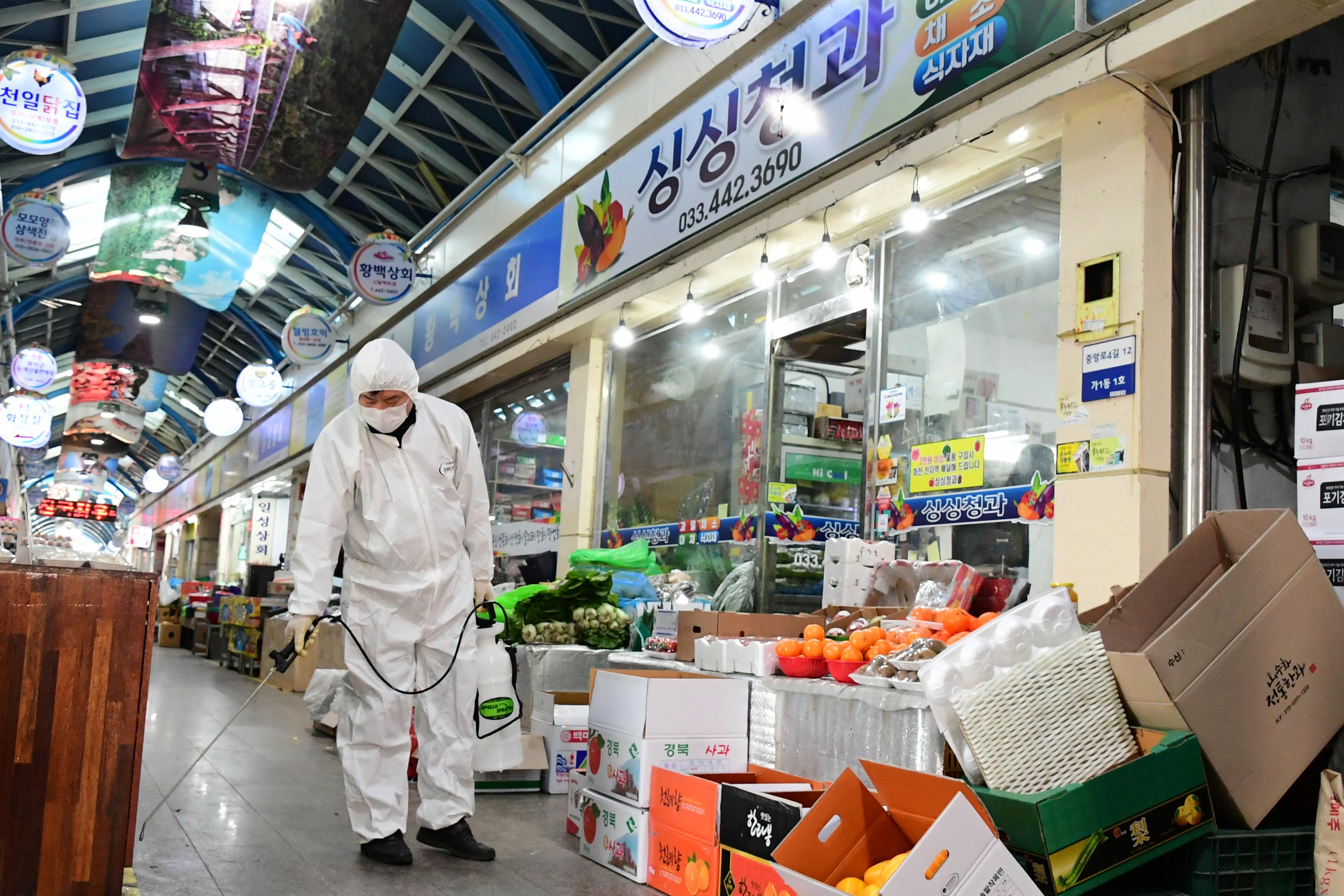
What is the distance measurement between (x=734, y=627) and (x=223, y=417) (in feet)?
60.8

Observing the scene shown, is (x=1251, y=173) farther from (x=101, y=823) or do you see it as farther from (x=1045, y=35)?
(x=101, y=823)

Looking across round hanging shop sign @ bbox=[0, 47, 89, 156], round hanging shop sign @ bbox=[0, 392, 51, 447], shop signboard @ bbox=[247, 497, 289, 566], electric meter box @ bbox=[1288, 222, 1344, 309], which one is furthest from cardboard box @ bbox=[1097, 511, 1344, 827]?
shop signboard @ bbox=[247, 497, 289, 566]

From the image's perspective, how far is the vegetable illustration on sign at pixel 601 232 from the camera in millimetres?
7660

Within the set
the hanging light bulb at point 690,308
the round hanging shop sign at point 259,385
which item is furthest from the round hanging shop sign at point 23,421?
the hanging light bulb at point 690,308

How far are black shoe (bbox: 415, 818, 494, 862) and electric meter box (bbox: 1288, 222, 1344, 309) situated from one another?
3757mm

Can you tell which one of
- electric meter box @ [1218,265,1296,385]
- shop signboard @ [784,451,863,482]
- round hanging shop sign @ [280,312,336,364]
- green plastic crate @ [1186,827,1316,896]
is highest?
round hanging shop sign @ [280,312,336,364]

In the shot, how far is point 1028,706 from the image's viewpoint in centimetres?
268

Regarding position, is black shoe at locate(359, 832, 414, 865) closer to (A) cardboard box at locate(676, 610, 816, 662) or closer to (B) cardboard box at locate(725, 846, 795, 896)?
(B) cardboard box at locate(725, 846, 795, 896)

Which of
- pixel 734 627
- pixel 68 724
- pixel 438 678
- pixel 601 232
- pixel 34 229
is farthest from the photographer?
pixel 34 229

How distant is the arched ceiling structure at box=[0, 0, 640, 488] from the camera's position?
10.8 meters

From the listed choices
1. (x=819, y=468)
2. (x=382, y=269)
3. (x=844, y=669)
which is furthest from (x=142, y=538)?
(x=844, y=669)

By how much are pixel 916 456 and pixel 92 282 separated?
17.9 metres

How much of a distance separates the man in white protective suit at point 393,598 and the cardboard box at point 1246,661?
2157 mm

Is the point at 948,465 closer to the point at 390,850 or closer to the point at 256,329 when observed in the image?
the point at 390,850
